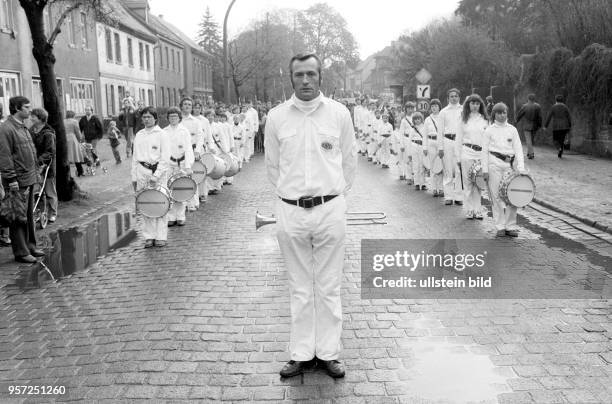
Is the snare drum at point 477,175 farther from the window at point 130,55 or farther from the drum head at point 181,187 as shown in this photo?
the window at point 130,55

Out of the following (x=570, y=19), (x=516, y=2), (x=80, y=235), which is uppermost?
(x=516, y=2)

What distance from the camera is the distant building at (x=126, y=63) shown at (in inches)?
1485

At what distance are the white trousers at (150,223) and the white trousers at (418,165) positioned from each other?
284 inches

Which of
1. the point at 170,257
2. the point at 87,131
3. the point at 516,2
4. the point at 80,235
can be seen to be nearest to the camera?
the point at 170,257

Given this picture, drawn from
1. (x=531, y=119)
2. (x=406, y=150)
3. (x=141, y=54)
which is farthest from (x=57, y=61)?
(x=531, y=119)

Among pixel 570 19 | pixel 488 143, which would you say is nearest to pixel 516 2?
pixel 570 19

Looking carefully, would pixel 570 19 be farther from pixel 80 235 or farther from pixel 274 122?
pixel 274 122

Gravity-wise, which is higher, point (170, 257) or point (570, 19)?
point (570, 19)

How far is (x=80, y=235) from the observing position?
10.6 meters

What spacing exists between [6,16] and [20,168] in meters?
17.8

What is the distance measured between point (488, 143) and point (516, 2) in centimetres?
5102

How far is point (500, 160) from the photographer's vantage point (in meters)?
9.67

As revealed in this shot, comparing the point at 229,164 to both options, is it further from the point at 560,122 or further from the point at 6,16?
the point at 6,16

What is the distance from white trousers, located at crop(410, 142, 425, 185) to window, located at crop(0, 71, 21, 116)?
15.2 metres
